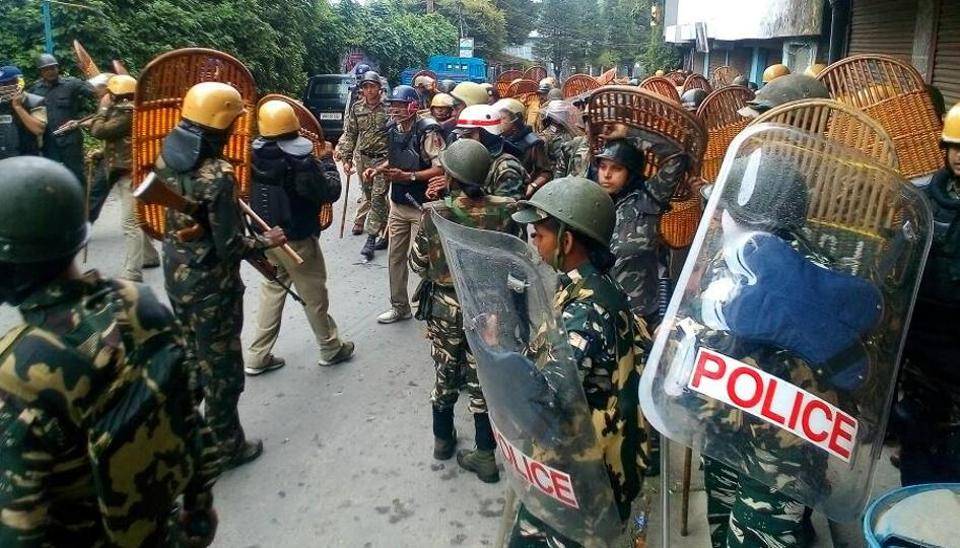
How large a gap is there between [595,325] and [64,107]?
7891mm

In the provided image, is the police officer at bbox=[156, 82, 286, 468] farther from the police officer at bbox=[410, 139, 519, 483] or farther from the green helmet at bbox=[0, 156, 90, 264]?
the green helmet at bbox=[0, 156, 90, 264]

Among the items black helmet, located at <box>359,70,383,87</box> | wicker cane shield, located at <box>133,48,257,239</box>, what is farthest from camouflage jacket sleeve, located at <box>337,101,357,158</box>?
wicker cane shield, located at <box>133,48,257,239</box>

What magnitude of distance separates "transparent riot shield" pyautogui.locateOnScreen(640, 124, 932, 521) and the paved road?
1.58 m

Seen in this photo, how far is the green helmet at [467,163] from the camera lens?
3.63 meters

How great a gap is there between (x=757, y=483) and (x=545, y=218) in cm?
103

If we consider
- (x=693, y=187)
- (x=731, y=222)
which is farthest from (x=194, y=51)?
(x=731, y=222)

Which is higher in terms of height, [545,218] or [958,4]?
[958,4]

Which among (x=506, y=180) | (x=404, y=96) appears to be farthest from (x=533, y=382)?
(x=404, y=96)

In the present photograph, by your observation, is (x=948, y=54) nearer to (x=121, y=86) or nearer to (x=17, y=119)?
(x=121, y=86)

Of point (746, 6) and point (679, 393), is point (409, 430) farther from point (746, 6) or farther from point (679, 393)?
point (746, 6)

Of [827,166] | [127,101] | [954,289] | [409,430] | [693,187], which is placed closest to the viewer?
[827,166]

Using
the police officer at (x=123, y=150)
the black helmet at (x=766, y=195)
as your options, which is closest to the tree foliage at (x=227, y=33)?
the police officer at (x=123, y=150)

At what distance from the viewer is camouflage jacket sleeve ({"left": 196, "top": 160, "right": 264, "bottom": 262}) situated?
337 cm

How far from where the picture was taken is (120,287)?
174 centimetres
